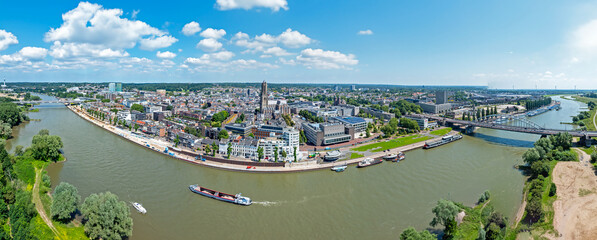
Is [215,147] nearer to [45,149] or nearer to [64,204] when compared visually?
[64,204]

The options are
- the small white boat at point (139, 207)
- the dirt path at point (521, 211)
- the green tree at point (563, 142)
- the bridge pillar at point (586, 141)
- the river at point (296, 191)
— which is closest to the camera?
the river at point (296, 191)

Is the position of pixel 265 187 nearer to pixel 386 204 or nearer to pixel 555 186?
pixel 386 204

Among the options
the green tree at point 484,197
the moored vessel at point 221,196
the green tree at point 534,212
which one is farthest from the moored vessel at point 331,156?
the green tree at point 534,212

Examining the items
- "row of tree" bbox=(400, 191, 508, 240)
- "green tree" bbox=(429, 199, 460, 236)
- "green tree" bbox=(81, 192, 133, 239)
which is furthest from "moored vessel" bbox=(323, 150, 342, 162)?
"green tree" bbox=(81, 192, 133, 239)

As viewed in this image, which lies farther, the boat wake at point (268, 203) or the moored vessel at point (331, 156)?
the moored vessel at point (331, 156)

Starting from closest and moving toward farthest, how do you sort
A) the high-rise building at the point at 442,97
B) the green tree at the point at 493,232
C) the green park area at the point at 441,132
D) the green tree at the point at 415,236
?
the green tree at the point at 415,236 → the green tree at the point at 493,232 → the green park area at the point at 441,132 → the high-rise building at the point at 442,97

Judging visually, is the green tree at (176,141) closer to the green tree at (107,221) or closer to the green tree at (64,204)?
the green tree at (64,204)

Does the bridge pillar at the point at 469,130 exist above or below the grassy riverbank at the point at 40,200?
above

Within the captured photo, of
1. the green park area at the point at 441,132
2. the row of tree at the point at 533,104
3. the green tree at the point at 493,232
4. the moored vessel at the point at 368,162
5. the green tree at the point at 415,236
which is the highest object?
the row of tree at the point at 533,104
